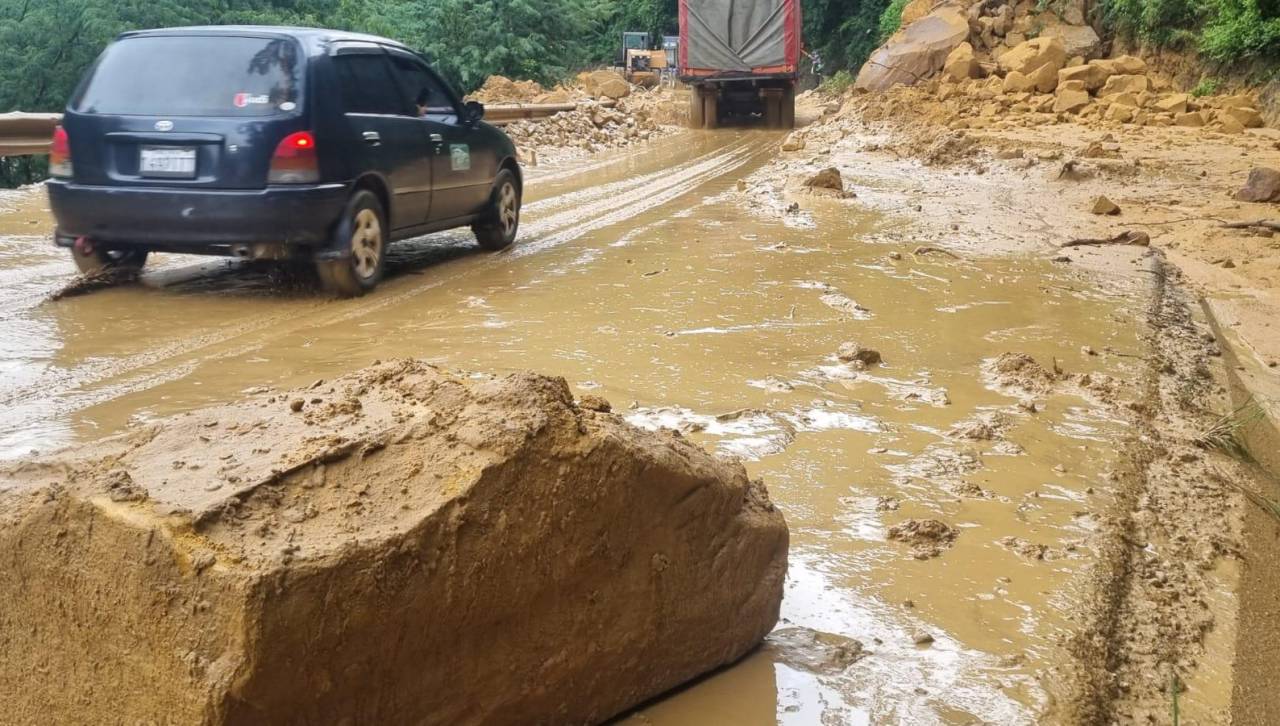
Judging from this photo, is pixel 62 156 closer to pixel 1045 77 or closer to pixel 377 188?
pixel 377 188

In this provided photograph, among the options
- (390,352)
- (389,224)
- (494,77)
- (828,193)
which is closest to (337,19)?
(494,77)

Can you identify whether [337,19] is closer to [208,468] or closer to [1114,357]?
[1114,357]

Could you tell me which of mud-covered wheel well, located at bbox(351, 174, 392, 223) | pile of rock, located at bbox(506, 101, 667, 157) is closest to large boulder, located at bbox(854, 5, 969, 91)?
pile of rock, located at bbox(506, 101, 667, 157)

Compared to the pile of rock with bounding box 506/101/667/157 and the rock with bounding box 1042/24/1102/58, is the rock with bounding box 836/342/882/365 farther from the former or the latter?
the rock with bounding box 1042/24/1102/58

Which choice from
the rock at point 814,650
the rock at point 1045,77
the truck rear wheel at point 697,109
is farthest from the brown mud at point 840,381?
the truck rear wheel at point 697,109

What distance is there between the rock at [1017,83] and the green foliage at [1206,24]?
7.36ft

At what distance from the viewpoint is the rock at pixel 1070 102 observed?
2078cm

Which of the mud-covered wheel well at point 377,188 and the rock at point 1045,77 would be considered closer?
the mud-covered wheel well at point 377,188

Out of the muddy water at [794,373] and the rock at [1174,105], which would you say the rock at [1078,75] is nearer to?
the rock at [1174,105]

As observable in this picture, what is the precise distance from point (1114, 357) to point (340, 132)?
4874mm

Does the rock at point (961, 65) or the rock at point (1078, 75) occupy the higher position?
the rock at point (961, 65)

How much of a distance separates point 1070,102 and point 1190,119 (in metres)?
2.54

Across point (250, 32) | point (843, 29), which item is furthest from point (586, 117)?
point (843, 29)

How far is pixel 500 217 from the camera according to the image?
9.71m
